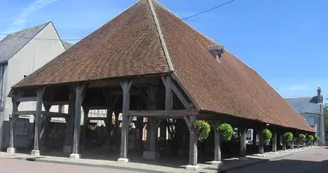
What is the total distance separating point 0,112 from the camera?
25.7 metres

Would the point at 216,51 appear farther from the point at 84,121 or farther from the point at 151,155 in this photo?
the point at 84,121

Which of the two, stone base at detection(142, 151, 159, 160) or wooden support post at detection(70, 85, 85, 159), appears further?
stone base at detection(142, 151, 159, 160)

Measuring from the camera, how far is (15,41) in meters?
29.0

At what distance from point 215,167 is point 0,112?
15.7 meters

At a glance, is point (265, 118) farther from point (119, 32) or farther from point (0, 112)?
point (0, 112)

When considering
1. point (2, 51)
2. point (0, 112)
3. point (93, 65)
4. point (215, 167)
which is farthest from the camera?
point (2, 51)

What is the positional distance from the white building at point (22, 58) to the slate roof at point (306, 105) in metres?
54.0

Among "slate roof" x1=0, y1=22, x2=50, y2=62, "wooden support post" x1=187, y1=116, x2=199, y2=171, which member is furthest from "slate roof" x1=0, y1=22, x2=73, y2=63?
"wooden support post" x1=187, y1=116, x2=199, y2=171

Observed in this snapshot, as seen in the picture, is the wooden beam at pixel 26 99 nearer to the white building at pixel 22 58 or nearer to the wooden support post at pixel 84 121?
the white building at pixel 22 58

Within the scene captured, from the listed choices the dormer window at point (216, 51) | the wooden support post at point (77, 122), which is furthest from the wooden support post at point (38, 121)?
the dormer window at point (216, 51)

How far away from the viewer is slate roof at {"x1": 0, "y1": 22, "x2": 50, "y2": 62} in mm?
27033

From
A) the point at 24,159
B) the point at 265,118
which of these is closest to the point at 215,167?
the point at 265,118

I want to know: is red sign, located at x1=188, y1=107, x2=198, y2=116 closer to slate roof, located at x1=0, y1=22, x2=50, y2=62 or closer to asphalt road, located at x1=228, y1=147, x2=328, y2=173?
asphalt road, located at x1=228, y1=147, x2=328, y2=173

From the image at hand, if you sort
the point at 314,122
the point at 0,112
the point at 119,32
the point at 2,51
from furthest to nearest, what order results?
the point at 314,122 < the point at 2,51 < the point at 0,112 < the point at 119,32
